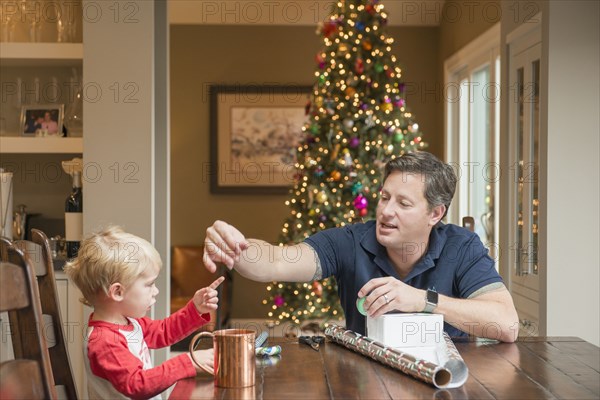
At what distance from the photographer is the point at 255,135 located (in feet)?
25.1

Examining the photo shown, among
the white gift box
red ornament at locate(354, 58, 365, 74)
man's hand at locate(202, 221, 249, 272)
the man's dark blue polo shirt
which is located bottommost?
the white gift box

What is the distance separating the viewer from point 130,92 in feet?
12.2

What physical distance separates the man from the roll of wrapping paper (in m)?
0.28

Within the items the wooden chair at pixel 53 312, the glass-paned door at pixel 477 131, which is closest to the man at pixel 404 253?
the wooden chair at pixel 53 312

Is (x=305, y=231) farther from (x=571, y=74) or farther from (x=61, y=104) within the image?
(x=571, y=74)

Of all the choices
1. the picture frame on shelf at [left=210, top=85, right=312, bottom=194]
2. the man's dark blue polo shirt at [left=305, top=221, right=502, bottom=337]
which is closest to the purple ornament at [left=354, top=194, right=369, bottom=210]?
the picture frame on shelf at [left=210, top=85, right=312, bottom=194]

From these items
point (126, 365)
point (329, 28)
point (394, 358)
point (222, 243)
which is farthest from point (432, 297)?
point (329, 28)

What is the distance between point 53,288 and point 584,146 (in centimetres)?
245

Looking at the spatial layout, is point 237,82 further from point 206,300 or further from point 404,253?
point 206,300

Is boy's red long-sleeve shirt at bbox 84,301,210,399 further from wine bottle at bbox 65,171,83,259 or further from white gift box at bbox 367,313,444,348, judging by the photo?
wine bottle at bbox 65,171,83,259

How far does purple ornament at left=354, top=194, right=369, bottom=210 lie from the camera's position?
224 inches

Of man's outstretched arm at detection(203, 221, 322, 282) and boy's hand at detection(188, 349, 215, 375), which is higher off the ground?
man's outstretched arm at detection(203, 221, 322, 282)

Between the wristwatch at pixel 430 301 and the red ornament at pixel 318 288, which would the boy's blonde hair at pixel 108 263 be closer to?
the wristwatch at pixel 430 301

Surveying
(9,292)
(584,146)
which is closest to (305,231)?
(584,146)
